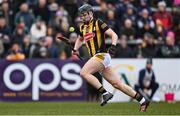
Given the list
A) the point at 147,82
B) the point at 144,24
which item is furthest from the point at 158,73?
A: the point at 144,24

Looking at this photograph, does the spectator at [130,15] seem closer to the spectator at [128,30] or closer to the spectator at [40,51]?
the spectator at [128,30]

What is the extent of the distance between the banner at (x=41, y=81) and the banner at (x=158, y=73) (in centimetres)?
110

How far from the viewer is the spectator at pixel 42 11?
24.4 m

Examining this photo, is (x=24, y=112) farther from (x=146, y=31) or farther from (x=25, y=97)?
(x=146, y=31)

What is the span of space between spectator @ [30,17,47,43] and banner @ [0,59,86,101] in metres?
1.57

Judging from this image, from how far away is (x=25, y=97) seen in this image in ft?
71.8

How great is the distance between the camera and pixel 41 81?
21906 mm

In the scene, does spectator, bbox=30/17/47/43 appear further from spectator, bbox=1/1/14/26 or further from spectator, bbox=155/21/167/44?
spectator, bbox=155/21/167/44

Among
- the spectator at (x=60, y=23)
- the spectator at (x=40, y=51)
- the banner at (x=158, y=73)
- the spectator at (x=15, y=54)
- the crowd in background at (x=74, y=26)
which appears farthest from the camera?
the spectator at (x=60, y=23)

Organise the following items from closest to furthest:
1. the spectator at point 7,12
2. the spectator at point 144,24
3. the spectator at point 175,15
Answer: the spectator at point 7,12 → the spectator at point 144,24 → the spectator at point 175,15

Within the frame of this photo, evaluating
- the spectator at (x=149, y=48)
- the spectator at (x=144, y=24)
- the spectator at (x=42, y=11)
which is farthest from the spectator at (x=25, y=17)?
the spectator at (x=149, y=48)

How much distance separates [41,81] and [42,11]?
3.53 m

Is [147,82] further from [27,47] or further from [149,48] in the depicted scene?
[27,47]

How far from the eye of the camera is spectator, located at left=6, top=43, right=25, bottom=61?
22.2 metres
